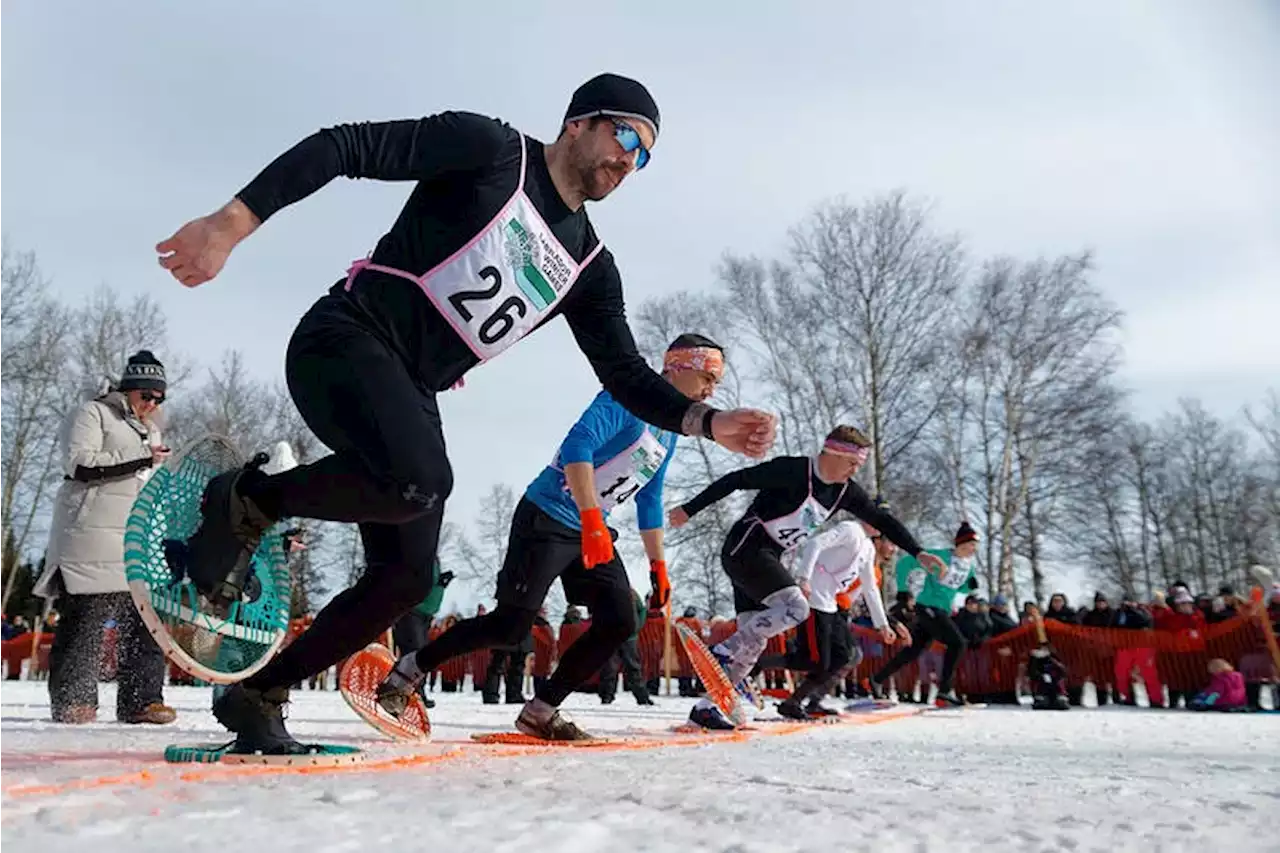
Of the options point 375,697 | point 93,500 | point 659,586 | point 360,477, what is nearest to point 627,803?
point 360,477

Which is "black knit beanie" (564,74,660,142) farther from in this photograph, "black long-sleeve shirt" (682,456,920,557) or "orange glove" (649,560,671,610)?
A: "black long-sleeve shirt" (682,456,920,557)

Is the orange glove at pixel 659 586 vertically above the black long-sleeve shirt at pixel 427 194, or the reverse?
the black long-sleeve shirt at pixel 427 194

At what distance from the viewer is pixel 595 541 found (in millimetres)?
4059

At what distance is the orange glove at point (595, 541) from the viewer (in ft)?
13.2

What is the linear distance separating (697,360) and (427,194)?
8.03 feet

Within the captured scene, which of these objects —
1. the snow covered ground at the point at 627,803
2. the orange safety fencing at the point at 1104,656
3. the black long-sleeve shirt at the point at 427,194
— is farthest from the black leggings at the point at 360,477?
the orange safety fencing at the point at 1104,656

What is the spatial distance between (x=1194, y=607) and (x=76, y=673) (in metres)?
12.7

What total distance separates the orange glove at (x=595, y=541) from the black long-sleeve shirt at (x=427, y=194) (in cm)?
129

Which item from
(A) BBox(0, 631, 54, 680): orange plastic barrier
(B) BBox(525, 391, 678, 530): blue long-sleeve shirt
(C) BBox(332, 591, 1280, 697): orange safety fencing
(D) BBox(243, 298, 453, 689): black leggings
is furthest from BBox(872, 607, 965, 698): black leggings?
(A) BBox(0, 631, 54, 680): orange plastic barrier

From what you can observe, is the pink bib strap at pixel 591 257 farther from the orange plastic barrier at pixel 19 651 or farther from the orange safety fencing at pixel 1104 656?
the orange plastic barrier at pixel 19 651

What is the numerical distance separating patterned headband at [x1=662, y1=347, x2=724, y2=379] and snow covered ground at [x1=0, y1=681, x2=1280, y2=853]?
2.13m

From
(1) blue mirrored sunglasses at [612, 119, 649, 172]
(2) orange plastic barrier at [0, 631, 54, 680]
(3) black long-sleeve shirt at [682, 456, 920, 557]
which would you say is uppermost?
(1) blue mirrored sunglasses at [612, 119, 649, 172]

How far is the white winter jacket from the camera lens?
5094mm

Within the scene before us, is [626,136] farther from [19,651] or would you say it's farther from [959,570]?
[19,651]
